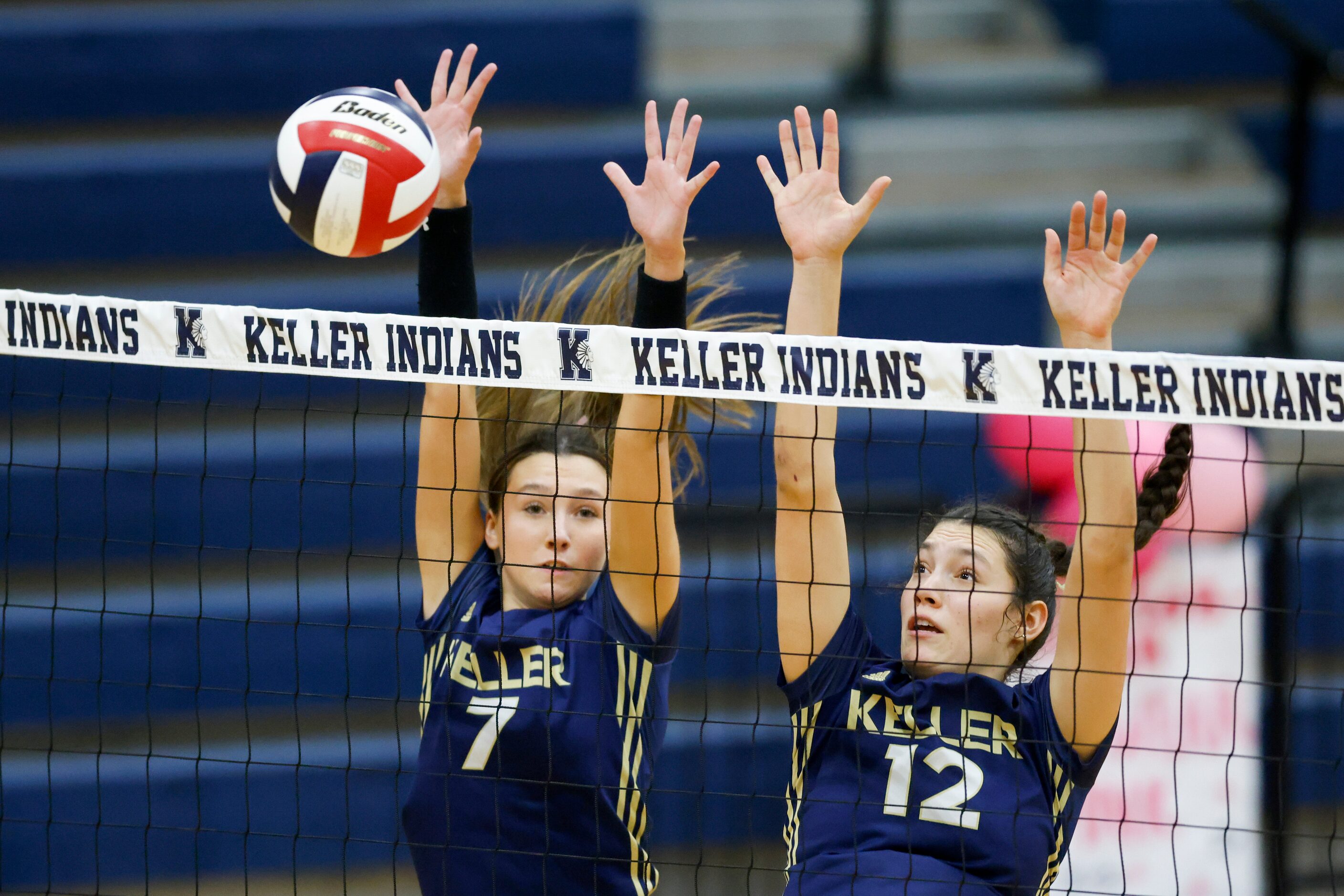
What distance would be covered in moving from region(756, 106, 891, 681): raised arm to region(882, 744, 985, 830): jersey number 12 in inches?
10.4

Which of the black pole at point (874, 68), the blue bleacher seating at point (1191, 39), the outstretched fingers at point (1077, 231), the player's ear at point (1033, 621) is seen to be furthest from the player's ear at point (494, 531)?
the blue bleacher seating at point (1191, 39)

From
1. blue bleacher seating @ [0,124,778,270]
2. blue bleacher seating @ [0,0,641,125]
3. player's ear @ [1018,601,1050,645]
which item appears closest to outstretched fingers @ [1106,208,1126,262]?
player's ear @ [1018,601,1050,645]

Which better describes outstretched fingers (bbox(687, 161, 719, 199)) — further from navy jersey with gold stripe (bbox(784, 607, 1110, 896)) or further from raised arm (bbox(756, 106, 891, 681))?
navy jersey with gold stripe (bbox(784, 607, 1110, 896))

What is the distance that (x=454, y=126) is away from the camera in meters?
3.36

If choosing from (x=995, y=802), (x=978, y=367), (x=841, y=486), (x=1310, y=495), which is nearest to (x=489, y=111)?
(x=841, y=486)

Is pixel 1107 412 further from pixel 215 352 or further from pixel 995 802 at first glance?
pixel 215 352

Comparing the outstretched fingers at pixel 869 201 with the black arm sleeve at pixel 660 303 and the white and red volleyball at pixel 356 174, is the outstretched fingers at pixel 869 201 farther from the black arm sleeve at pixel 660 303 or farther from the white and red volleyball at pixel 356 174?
the white and red volleyball at pixel 356 174

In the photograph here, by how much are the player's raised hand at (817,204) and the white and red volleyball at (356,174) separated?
72cm

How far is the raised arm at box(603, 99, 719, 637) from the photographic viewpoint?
2.99 m

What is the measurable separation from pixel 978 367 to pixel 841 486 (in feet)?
10.9

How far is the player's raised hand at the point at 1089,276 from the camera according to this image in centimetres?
285

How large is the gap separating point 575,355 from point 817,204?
58 centimetres

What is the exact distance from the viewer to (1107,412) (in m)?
2.90

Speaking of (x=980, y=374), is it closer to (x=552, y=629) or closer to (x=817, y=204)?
(x=817, y=204)
